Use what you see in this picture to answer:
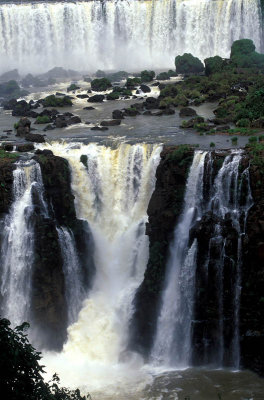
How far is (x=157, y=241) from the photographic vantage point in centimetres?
2494

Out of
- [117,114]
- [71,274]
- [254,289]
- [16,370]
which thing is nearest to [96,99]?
[117,114]

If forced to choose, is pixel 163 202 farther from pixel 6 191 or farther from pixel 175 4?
pixel 175 4

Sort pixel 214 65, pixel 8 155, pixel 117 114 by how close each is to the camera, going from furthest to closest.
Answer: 1. pixel 214 65
2. pixel 117 114
3. pixel 8 155

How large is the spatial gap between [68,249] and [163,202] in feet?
15.2

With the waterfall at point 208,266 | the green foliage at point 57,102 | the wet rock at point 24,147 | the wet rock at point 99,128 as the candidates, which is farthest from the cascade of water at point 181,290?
the green foliage at point 57,102

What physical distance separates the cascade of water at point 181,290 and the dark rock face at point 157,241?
0.30 m

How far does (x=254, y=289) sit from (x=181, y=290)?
311 centimetres

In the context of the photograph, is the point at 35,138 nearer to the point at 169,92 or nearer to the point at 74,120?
the point at 74,120

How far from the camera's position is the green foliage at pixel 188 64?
51.1m

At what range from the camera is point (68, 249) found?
84.8ft

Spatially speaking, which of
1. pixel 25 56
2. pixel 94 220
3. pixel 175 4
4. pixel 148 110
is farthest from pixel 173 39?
pixel 94 220

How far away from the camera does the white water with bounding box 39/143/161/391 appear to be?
24344 mm

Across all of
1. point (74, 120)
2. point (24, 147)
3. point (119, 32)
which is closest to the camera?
point (24, 147)

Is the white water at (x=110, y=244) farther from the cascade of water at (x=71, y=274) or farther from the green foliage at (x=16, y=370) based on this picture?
the green foliage at (x=16, y=370)
